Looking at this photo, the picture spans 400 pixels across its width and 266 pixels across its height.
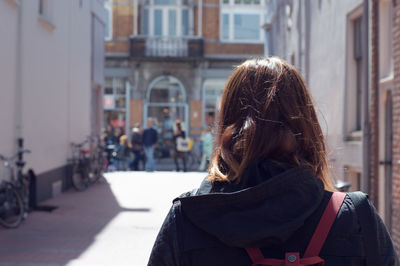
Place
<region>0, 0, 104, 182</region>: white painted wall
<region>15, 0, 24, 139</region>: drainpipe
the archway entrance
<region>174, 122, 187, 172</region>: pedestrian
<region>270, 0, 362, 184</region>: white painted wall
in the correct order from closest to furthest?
<region>0, 0, 104, 182</region>: white painted wall
<region>270, 0, 362, 184</region>: white painted wall
<region>15, 0, 24, 139</region>: drainpipe
<region>174, 122, 187, 172</region>: pedestrian
the archway entrance

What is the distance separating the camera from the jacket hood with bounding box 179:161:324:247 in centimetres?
152

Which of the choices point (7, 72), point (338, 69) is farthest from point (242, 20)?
point (7, 72)

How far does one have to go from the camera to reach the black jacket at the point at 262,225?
153 cm

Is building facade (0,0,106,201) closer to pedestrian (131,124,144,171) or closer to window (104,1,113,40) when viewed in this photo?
pedestrian (131,124,144,171)

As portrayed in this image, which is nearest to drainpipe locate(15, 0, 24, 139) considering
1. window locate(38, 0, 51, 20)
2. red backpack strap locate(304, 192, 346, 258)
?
window locate(38, 0, 51, 20)

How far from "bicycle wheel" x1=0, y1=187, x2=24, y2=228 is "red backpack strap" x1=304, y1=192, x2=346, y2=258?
761 cm

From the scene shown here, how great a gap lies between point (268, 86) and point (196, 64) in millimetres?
28904

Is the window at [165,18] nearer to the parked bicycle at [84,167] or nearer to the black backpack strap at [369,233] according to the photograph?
the parked bicycle at [84,167]

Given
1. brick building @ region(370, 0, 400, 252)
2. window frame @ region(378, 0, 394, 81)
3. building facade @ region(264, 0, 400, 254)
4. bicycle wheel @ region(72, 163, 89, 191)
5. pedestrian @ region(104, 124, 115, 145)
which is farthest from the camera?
pedestrian @ region(104, 124, 115, 145)

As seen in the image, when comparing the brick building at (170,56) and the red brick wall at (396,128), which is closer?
the red brick wall at (396,128)

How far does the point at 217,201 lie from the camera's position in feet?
5.17

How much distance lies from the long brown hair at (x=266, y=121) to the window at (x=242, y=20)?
2944cm

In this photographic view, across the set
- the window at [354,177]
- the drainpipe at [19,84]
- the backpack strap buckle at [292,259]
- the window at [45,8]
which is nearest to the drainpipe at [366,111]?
the window at [354,177]

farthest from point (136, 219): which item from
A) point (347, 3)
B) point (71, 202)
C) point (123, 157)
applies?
point (123, 157)
